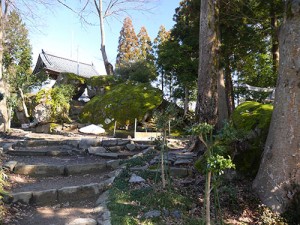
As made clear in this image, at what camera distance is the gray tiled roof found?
2038 centimetres

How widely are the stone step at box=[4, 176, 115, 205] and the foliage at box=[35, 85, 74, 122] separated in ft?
29.1

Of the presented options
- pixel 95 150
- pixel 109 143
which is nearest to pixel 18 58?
pixel 109 143

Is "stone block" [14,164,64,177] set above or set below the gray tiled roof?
below

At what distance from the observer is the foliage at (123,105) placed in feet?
39.1

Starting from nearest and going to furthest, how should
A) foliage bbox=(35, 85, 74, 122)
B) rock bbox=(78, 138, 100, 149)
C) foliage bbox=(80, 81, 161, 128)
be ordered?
rock bbox=(78, 138, 100, 149) < foliage bbox=(80, 81, 161, 128) < foliage bbox=(35, 85, 74, 122)

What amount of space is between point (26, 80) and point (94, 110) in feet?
14.1

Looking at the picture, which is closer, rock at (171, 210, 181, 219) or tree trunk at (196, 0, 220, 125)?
rock at (171, 210, 181, 219)

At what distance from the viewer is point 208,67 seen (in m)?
6.24

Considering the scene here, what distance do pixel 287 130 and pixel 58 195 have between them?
3.68m

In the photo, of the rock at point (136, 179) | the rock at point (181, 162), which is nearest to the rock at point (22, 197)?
the rock at point (136, 179)

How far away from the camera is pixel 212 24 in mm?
6336

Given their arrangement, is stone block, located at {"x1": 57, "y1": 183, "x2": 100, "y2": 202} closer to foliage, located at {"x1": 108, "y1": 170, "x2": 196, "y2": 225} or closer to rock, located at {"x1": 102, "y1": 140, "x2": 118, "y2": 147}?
foliage, located at {"x1": 108, "y1": 170, "x2": 196, "y2": 225}

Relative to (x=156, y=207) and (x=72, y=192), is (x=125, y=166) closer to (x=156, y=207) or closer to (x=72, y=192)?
(x=72, y=192)

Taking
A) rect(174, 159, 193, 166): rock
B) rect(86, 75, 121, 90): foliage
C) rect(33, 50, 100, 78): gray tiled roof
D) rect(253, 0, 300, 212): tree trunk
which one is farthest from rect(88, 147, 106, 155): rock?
rect(33, 50, 100, 78): gray tiled roof
